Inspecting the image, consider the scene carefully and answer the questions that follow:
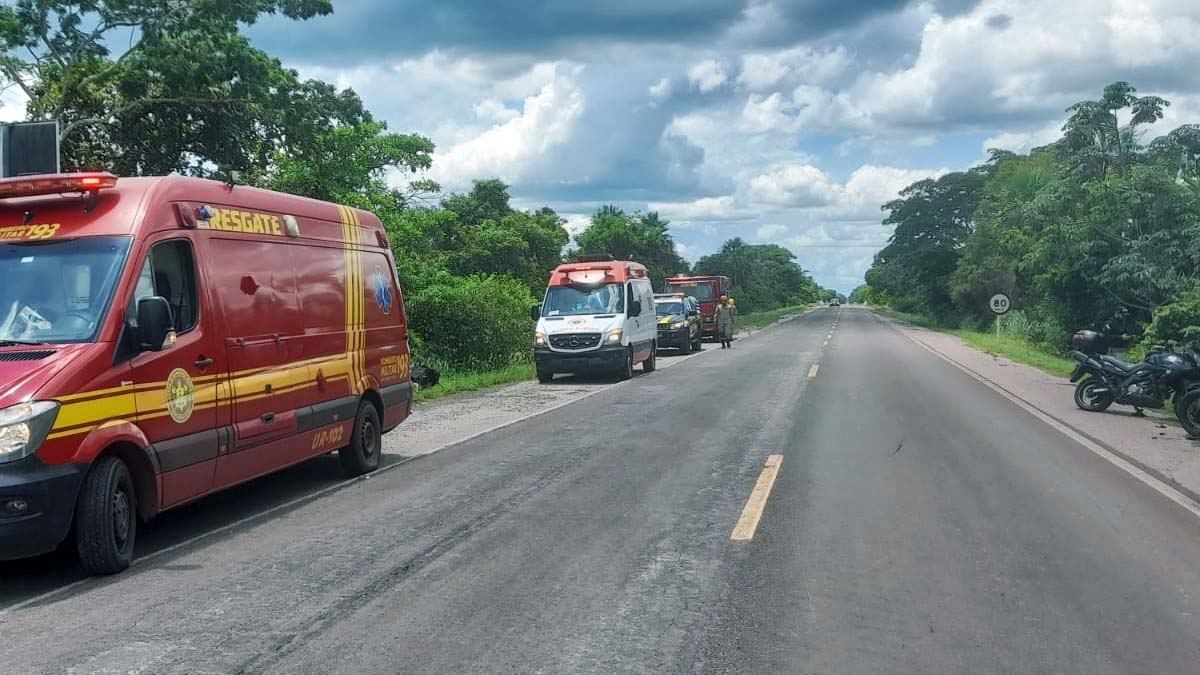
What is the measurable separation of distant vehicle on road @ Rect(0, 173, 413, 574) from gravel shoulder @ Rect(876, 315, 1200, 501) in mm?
7855

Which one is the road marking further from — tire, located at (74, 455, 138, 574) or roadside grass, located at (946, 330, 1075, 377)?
roadside grass, located at (946, 330, 1075, 377)

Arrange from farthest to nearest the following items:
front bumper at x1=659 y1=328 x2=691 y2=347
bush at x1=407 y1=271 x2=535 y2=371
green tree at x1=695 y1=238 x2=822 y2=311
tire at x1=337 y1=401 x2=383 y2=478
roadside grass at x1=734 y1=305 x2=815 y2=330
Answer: green tree at x1=695 y1=238 x2=822 y2=311 < roadside grass at x1=734 y1=305 x2=815 y2=330 < front bumper at x1=659 y1=328 x2=691 y2=347 < bush at x1=407 y1=271 x2=535 y2=371 < tire at x1=337 y1=401 x2=383 y2=478

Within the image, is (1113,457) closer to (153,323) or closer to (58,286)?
(153,323)

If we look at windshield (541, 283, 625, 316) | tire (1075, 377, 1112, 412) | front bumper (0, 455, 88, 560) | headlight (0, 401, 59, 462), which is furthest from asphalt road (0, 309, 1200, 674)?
windshield (541, 283, 625, 316)

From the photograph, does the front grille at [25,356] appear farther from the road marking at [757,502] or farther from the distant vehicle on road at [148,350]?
the road marking at [757,502]

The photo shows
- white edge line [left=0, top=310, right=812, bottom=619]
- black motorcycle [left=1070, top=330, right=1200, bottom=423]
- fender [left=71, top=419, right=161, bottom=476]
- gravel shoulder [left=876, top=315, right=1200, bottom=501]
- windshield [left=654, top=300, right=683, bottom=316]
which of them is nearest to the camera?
white edge line [left=0, top=310, right=812, bottom=619]

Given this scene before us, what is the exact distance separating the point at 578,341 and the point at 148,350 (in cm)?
1365

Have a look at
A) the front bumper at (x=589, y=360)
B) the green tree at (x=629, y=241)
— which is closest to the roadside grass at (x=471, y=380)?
the front bumper at (x=589, y=360)

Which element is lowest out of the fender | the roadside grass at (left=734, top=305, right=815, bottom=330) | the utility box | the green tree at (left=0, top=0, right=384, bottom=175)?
the roadside grass at (left=734, top=305, right=815, bottom=330)

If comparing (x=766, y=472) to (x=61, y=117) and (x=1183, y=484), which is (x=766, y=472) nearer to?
(x=1183, y=484)

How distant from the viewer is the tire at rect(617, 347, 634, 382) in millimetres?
20013

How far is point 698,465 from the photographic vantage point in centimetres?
961

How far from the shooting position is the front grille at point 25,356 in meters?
5.67

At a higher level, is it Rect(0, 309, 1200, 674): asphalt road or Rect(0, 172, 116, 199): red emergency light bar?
Rect(0, 172, 116, 199): red emergency light bar
